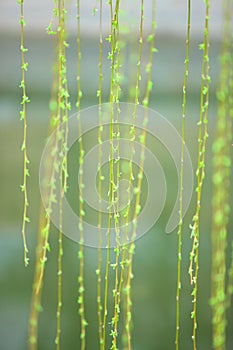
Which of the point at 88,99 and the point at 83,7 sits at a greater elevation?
the point at 83,7

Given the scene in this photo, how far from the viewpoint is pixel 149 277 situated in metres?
1.88

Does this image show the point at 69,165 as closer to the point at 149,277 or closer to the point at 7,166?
the point at 7,166

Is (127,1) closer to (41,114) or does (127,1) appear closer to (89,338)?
(41,114)

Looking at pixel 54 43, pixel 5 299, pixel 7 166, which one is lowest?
pixel 5 299

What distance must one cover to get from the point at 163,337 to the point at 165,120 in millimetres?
726

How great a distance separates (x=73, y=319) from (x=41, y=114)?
70 centimetres

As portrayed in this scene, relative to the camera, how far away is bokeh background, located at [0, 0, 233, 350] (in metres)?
1.86

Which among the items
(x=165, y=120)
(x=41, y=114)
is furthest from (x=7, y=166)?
(x=165, y=120)

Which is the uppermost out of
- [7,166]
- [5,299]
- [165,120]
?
[165,120]

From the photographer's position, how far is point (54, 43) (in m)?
1.88

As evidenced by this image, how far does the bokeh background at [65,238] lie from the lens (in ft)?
6.10

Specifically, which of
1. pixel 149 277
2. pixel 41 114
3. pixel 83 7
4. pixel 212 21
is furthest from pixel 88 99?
pixel 149 277

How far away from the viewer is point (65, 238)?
1.86m

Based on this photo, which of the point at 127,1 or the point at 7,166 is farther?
the point at 7,166
